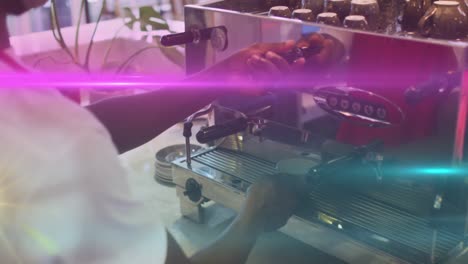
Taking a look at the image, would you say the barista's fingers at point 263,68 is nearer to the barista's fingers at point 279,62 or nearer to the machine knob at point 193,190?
the barista's fingers at point 279,62

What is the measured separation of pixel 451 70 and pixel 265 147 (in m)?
0.36

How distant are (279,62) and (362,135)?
15 centimetres

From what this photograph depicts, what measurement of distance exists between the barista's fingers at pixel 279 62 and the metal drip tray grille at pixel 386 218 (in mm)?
186

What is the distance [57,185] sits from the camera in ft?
1.43

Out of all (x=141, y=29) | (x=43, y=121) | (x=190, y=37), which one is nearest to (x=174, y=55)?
(x=141, y=29)

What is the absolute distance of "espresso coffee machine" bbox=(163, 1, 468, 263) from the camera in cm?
65

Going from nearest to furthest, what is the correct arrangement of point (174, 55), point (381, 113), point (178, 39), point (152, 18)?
point (381, 113), point (178, 39), point (152, 18), point (174, 55)

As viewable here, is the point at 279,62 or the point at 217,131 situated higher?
the point at 279,62

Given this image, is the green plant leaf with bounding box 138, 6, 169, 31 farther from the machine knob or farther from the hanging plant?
the machine knob

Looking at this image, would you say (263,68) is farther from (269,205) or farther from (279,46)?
(269,205)

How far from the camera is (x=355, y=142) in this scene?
746 millimetres

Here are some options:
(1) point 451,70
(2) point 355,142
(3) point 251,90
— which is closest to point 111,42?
(3) point 251,90

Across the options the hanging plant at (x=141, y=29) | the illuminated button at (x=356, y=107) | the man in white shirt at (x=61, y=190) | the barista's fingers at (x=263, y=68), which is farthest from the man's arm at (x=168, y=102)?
the hanging plant at (x=141, y=29)

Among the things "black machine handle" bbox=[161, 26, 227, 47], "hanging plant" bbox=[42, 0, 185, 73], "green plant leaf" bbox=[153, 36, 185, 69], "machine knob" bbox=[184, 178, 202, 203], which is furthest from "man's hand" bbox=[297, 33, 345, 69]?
"green plant leaf" bbox=[153, 36, 185, 69]
